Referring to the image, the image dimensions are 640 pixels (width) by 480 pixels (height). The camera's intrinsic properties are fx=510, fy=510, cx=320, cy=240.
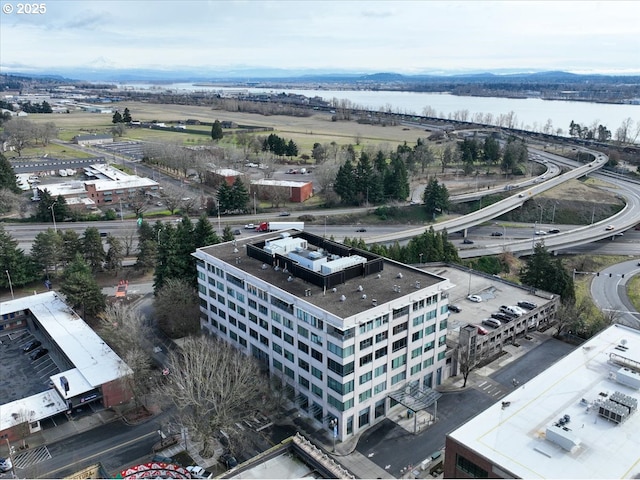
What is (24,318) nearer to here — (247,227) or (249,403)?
(249,403)

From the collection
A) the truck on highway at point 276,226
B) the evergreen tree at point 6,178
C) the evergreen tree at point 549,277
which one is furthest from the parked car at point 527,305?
the evergreen tree at point 6,178

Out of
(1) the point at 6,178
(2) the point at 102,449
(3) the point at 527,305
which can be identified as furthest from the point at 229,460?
(1) the point at 6,178

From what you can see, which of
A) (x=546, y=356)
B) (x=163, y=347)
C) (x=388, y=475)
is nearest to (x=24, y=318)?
(x=163, y=347)

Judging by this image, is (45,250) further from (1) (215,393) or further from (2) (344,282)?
(2) (344,282)

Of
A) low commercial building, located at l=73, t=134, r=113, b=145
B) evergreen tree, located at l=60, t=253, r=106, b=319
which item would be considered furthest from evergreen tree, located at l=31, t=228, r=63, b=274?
low commercial building, located at l=73, t=134, r=113, b=145

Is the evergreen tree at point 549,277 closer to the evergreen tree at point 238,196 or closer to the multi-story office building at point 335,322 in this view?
the multi-story office building at point 335,322
